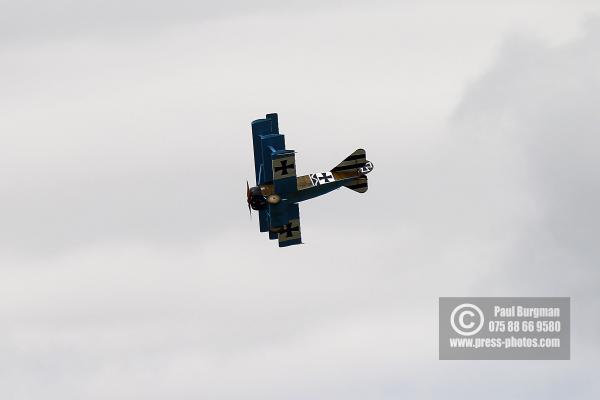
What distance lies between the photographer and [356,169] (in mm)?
197125

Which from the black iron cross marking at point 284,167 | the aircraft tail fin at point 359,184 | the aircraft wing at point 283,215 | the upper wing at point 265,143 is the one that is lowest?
the aircraft wing at point 283,215

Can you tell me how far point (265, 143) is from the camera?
196 metres

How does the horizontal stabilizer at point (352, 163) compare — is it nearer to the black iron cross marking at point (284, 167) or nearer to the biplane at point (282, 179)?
the biplane at point (282, 179)

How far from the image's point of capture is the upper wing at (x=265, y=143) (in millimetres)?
195750

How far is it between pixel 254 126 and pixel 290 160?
6502mm

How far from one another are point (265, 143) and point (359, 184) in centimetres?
913

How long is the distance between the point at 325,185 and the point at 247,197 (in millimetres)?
6942

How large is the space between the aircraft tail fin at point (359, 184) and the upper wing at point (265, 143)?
6902mm

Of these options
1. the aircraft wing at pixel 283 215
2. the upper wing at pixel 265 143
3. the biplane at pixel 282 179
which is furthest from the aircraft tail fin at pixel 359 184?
the upper wing at pixel 265 143

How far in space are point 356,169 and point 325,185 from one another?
10.5 feet

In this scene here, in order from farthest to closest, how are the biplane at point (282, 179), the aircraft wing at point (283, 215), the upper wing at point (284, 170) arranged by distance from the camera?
the aircraft wing at point (283, 215)
the biplane at point (282, 179)
the upper wing at point (284, 170)

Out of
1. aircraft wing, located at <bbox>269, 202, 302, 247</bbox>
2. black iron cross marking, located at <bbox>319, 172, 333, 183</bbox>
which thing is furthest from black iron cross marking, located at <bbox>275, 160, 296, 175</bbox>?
aircraft wing, located at <bbox>269, 202, 302, 247</bbox>

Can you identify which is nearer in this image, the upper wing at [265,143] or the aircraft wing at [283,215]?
the upper wing at [265,143]

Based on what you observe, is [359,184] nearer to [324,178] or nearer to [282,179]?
[324,178]
